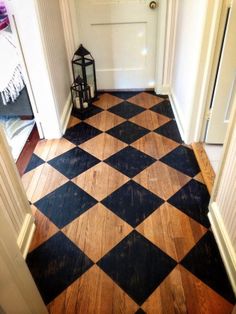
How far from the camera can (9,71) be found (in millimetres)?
2219

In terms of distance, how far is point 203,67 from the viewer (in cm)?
177

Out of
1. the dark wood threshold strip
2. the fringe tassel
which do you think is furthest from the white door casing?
the fringe tassel

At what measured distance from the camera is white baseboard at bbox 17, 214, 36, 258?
1346 mm

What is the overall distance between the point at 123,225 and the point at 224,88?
1.14m

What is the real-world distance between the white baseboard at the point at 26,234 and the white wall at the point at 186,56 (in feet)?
4.30

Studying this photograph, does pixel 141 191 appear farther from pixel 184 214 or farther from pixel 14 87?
pixel 14 87

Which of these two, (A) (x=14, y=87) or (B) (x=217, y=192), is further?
(A) (x=14, y=87)

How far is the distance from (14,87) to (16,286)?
184 cm

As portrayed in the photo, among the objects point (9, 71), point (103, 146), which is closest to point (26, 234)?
point (103, 146)

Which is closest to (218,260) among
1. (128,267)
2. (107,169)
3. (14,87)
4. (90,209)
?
(128,267)

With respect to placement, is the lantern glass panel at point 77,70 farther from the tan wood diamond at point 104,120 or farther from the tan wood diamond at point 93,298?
the tan wood diamond at point 93,298

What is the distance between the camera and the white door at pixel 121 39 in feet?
7.98

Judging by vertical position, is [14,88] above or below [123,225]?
above

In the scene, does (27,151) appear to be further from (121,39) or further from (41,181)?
(121,39)
